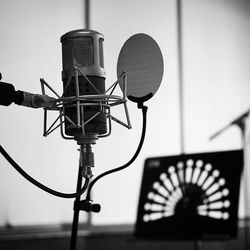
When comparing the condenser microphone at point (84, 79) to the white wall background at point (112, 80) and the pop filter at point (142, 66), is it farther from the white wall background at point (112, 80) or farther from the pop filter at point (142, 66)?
the white wall background at point (112, 80)

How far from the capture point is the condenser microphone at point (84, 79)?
2.61 feet

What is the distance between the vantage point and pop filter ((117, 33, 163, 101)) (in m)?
0.91

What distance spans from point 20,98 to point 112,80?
1767 millimetres

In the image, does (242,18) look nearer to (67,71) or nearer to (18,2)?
(18,2)

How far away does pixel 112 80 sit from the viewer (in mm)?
2551

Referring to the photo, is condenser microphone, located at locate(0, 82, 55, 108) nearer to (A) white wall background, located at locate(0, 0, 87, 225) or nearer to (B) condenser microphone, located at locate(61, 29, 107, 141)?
(B) condenser microphone, located at locate(61, 29, 107, 141)

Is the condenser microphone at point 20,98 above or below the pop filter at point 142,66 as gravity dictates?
below

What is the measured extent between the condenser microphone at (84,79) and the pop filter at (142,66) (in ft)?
0.30

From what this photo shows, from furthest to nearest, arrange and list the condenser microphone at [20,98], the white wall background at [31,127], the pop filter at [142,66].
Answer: the white wall background at [31,127] < the pop filter at [142,66] < the condenser microphone at [20,98]

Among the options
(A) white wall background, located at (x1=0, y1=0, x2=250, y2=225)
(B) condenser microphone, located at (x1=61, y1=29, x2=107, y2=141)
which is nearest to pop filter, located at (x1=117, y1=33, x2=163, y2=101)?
(B) condenser microphone, located at (x1=61, y1=29, x2=107, y2=141)

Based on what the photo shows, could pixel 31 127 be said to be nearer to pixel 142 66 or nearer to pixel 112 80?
pixel 112 80

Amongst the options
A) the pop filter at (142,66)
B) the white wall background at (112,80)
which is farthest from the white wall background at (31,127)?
the pop filter at (142,66)

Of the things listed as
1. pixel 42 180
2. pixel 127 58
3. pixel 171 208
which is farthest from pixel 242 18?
pixel 127 58

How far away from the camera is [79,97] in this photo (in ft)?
2.54
